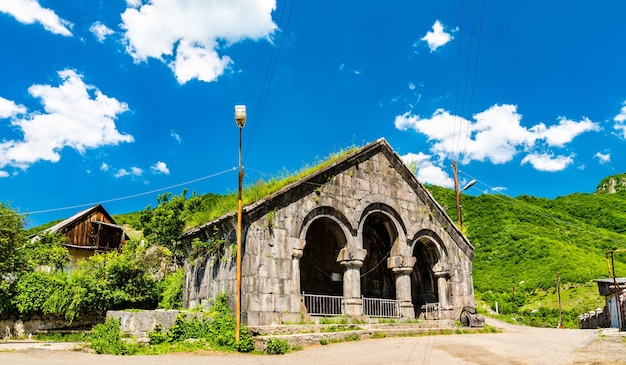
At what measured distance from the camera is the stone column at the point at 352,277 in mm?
14867

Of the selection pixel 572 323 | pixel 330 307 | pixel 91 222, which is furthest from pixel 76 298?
pixel 572 323

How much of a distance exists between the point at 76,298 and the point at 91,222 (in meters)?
23.3

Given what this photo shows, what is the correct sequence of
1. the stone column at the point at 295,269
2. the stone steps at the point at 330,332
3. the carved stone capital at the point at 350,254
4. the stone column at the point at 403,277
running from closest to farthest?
the stone steps at the point at 330,332
the stone column at the point at 295,269
the carved stone capital at the point at 350,254
the stone column at the point at 403,277

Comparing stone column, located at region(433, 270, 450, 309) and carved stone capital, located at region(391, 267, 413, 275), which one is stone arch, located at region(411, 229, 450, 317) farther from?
carved stone capital, located at region(391, 267, 413, 275)

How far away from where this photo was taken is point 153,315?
40.0 ft

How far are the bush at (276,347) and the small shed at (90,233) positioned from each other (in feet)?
88.1

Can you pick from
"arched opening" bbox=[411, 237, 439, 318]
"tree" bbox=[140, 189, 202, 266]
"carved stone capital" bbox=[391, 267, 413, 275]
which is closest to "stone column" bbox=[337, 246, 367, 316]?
"carved stone capital" bbox=[391, 267, 413, 275]

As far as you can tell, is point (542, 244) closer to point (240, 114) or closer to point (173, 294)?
point (173, 294)

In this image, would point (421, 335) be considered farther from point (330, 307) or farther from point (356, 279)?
point (330, 307)

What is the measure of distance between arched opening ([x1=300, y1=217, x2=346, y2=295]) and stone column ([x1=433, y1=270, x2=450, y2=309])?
3660mm

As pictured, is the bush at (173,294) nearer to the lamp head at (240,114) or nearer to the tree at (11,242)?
the tree at (11,242)

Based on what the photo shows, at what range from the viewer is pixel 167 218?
88.4ft

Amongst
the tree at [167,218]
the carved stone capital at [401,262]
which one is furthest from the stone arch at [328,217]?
the tree at [167,218]

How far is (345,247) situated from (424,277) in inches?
222
